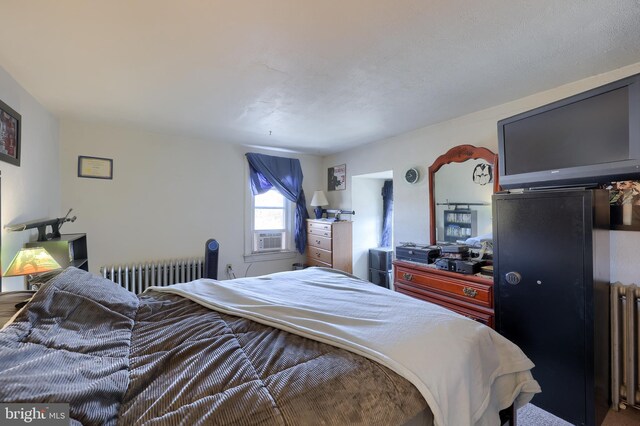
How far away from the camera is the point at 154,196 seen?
3.41 metres

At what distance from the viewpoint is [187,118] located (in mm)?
2799

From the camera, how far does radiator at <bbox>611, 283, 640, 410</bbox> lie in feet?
5.69

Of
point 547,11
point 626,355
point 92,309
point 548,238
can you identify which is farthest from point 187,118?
point 626,355

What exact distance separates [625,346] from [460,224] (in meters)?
1.36

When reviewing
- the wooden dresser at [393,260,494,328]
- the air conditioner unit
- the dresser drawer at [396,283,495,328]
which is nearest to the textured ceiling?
the wooden dresser at [393,260,494,328]

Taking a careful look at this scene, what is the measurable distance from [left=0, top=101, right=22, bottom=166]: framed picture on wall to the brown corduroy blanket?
4.31ft

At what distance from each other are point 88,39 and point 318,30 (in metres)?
1.27

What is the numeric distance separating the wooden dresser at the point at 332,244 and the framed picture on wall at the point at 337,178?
666 mm

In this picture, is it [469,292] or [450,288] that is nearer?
[469,292]

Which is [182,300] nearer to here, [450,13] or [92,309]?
[92,309]

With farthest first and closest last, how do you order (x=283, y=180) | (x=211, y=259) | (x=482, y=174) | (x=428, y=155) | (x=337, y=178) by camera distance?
(x=337, y=178) → (x=283, y=180) → (x=211, y=259) → (x=428, y=155) → (x=482, y=174)

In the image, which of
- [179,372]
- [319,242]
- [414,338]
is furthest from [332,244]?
[179,372]

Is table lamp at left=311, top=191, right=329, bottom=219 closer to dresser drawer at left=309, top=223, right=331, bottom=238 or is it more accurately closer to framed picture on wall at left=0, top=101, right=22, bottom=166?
dresser drawer at left=309, top=223, right=331, bottom=238

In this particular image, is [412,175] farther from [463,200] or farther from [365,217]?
[365,217]
